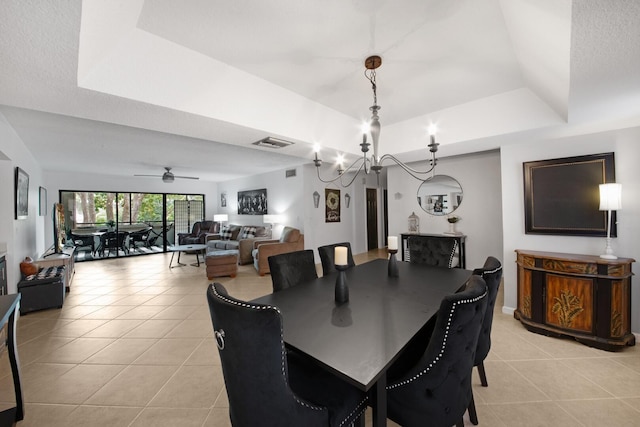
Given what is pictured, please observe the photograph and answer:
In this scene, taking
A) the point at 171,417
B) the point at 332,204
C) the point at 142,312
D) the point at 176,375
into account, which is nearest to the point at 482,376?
the point at 171,417

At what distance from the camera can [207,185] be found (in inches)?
364

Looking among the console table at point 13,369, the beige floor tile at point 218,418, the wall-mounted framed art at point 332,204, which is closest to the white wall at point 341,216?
the wall-mounted framed art at point 332,204

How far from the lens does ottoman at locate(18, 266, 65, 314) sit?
3238 mm

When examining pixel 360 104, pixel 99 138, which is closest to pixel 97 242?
pixel 99 138

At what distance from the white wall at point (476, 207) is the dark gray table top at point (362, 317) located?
2.57m

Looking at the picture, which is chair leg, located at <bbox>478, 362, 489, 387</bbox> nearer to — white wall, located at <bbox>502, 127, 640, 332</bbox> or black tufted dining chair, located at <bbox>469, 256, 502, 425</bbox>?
black tufted dining chair, located at <bbox>469, 256, 502, 425</bbox>

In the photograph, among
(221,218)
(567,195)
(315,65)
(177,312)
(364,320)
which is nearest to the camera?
(364,320)

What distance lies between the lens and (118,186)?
299 inches

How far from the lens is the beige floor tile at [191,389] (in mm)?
1748

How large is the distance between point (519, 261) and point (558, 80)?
1.99 m

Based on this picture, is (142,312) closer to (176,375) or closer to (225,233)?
(176,375)

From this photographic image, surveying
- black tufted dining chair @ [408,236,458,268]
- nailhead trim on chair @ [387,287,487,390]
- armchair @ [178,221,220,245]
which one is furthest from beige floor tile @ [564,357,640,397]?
armchair @ [178,221,220,245]

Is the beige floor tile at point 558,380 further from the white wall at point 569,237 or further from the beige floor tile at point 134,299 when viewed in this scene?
the beige floor tile at point 134,299

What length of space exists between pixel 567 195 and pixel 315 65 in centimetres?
310
